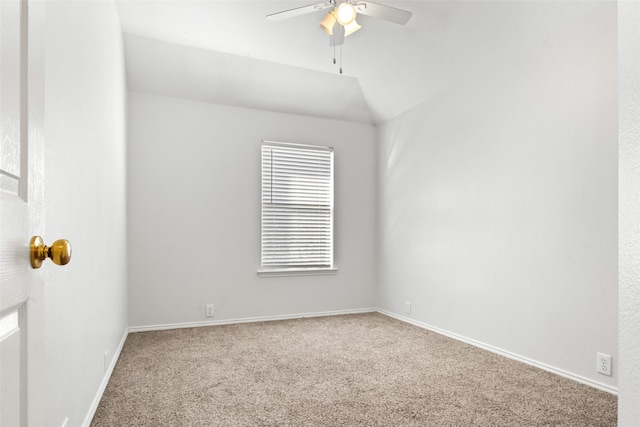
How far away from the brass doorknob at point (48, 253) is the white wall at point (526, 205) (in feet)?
9.31

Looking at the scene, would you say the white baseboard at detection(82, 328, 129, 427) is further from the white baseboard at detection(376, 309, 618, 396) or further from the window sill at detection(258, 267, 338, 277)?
the white baseboard at detection(376, 309, 618, 396)

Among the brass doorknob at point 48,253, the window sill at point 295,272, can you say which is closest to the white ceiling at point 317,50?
the window sill at point 295,272

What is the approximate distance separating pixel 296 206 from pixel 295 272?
77 centimetres

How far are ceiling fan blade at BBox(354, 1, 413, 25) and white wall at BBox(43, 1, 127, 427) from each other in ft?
5.29

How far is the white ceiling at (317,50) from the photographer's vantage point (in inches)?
119

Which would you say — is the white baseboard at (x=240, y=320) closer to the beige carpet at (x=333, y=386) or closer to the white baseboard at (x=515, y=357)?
the beige carpet at (x=333, y=386)

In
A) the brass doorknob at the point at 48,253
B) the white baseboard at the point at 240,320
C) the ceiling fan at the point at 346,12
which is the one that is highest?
the ceiling fan at the point at 346,12

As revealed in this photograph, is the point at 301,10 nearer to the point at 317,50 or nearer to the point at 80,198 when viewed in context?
the point at 317,50

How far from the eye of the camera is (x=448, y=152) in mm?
3859

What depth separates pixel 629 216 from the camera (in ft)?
4.34

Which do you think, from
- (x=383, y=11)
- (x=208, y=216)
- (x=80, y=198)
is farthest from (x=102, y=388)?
(x=383, y=11)

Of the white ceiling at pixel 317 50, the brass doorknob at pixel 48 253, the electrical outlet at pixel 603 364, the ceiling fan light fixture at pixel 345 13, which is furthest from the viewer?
the white ceiling at pixel 317 50

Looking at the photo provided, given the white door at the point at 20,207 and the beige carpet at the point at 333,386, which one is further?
the beige carpet at the point at 333,386

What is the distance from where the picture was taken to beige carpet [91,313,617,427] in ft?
7.02
